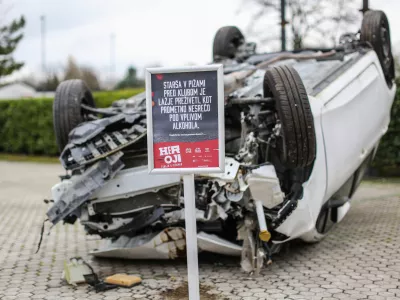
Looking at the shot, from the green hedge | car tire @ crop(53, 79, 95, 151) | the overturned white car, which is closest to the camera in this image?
the overturned white car

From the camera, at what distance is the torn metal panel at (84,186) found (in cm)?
552

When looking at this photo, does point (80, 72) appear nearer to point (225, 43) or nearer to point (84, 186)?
point (225, 43)

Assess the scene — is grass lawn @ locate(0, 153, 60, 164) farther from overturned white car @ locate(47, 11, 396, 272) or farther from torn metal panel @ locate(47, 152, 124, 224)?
torn metal panel @ locate(47, 152, 124, 224)

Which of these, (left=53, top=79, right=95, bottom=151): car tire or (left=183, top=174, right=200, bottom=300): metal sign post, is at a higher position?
(left=53, top=79, right=95, bottom=151): car tire

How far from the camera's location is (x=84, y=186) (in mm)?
5562

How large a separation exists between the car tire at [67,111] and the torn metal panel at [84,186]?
99 centimetres

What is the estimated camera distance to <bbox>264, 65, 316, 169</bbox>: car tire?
16.9 feet

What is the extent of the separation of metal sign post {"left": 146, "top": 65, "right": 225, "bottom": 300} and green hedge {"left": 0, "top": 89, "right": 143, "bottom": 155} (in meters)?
16.2

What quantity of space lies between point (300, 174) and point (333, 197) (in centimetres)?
140

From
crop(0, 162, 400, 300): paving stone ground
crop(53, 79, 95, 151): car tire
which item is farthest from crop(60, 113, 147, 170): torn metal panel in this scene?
crop(0, 162, 400, 300): paving stone ground

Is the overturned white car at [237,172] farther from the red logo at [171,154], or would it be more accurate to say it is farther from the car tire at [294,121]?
the red logo at [171,154]

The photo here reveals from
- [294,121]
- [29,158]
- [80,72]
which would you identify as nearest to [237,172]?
[294,121]

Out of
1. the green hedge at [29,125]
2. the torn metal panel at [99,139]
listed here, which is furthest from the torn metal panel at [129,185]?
the green hedge at [29,125]

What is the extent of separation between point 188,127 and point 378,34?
4338 millimetres
